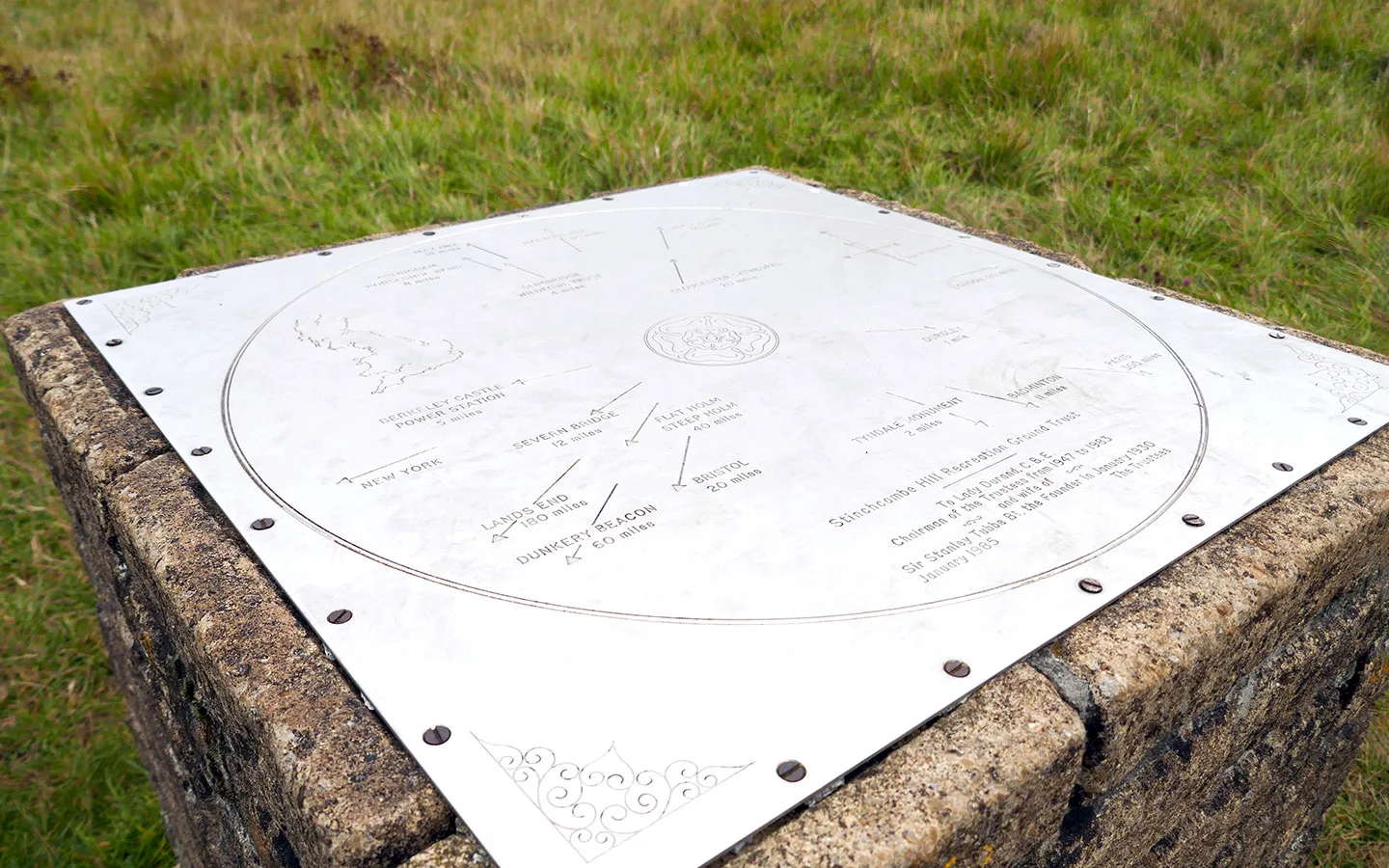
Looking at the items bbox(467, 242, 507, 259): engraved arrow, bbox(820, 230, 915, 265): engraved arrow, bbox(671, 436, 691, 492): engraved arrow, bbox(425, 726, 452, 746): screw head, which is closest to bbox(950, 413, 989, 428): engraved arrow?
bbox(671, 436, 691, 492): engraved arrow

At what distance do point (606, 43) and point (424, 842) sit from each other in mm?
4809

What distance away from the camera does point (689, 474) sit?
158 centimetres

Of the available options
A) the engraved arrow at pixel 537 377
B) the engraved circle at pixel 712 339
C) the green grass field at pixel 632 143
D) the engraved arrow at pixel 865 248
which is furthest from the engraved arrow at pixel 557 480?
the green grass field at pixel 632 143

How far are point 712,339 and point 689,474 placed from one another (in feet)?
1.72

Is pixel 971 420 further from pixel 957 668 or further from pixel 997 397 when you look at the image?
pixel 957 668

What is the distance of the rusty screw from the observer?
4.00 feet

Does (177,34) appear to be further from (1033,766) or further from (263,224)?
(1033,766)

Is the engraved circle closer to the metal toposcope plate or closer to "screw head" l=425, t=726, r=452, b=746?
the metal toposcope plate

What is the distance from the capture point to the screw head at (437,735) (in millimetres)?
1113

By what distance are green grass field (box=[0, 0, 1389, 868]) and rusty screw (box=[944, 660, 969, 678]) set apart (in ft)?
5.73

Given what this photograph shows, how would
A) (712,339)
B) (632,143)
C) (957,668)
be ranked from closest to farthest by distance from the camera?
(957,668), (712,339), (632,143)

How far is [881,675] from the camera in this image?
1.21 meters

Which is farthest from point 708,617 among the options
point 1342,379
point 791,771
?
point 1342,379

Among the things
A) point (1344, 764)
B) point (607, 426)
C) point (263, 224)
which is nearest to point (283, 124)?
point (263, 224)
